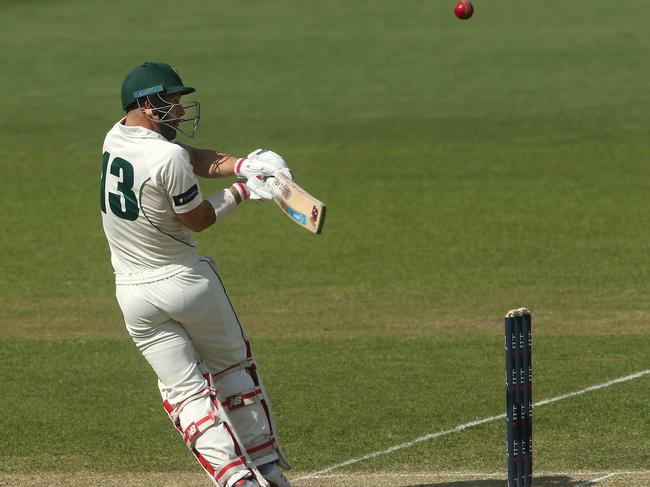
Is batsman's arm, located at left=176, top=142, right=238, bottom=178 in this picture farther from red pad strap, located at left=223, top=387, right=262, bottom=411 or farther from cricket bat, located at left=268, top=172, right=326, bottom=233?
red pad strap, located at left=223, top=387, right=262, bottom=411

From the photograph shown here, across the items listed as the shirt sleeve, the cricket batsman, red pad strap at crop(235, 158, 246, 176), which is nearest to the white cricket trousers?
the cricket batsman

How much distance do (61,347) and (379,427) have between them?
334cm

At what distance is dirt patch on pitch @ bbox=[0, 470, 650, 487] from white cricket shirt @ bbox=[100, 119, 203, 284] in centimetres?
143

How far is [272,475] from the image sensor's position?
681 cm

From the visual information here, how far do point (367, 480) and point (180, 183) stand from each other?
2.13 metres

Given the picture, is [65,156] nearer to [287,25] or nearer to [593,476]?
[287,25]

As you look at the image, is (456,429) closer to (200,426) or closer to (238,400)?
(238,400)

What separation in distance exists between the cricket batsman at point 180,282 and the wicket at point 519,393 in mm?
1213

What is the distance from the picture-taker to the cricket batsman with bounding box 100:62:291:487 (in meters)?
6.50

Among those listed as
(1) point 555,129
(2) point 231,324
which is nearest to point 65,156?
(1) point 555,129

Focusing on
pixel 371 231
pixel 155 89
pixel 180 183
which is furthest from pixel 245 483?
pixel 371 231

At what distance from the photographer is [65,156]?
19125mm

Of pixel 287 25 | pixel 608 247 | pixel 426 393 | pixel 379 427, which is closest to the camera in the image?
pixel 379 427

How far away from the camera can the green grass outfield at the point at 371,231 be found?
28.1 ft
